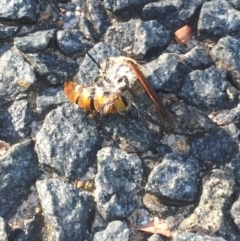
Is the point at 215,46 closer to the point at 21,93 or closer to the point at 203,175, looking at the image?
the point at 203,175

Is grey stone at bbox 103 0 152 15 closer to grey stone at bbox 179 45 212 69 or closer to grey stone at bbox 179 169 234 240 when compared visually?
grey stone at bbox 179 45 212 69

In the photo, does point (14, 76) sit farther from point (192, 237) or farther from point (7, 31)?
point (192, 237)

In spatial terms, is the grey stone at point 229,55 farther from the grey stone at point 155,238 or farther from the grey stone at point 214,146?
the grey stone at point 155,238

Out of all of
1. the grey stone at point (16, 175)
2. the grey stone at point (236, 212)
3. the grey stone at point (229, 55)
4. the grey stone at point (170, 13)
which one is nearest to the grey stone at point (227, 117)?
the grey stone at point (229, 55)

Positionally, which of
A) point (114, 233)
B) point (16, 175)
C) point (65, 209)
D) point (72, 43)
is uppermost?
point (72, 43)

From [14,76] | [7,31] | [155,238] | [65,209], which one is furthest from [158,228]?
[7,31]

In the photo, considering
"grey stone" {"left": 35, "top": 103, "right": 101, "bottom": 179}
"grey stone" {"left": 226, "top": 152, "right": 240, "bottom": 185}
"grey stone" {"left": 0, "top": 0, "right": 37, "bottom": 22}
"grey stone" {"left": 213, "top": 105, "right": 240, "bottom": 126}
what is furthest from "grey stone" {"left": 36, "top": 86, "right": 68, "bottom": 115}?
"grey stone" {"left": 226, "top": 152, "right": 240, "bottom": 185}
